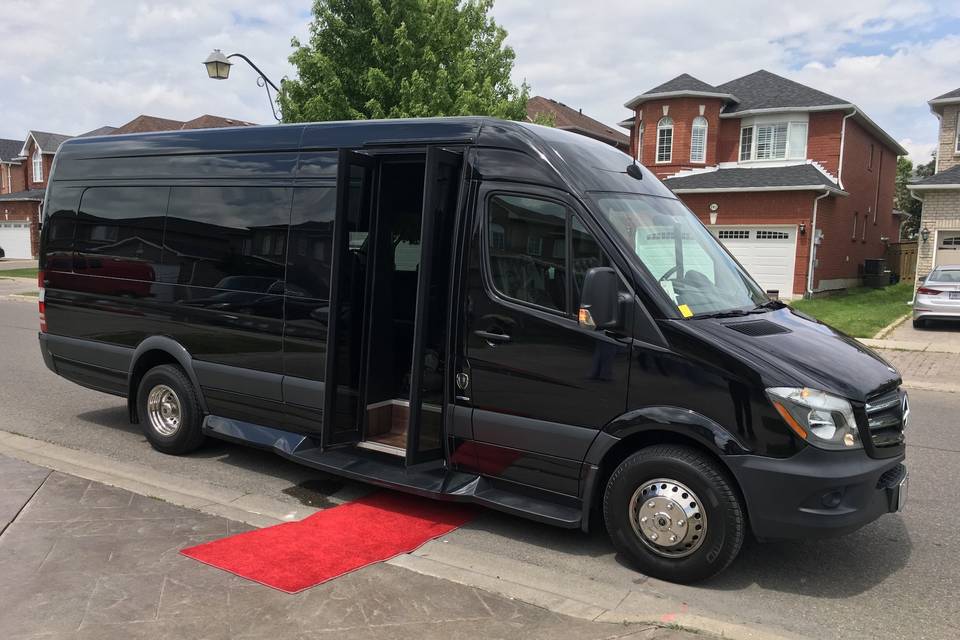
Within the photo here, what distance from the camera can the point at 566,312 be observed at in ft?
14.9

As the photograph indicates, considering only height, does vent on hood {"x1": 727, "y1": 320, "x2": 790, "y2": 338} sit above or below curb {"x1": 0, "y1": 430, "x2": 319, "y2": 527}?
above

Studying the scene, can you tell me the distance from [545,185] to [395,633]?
2691 millimetres

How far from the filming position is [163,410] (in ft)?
22.0

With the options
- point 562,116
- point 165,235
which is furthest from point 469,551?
point 562,116

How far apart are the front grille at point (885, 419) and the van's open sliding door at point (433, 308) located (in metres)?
2.50

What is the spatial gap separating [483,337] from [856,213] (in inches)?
1159

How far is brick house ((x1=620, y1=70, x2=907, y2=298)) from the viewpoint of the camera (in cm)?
2469

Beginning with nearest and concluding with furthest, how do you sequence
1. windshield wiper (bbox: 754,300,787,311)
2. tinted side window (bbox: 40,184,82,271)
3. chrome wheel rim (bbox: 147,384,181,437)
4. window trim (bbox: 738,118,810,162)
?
windshield wiper (bbox: 754,300,787,311)
chrome wheel rim (bbox: 147,384,181,437)
tinted side window (bbox: 40,184,82,271)
window trim (bbox: 738,118,810,162)

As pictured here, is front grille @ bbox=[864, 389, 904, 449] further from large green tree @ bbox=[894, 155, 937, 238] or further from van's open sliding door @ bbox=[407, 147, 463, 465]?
large green tree @ bbox=[894, 155, 937, 238]

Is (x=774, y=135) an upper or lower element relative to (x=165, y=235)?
upper

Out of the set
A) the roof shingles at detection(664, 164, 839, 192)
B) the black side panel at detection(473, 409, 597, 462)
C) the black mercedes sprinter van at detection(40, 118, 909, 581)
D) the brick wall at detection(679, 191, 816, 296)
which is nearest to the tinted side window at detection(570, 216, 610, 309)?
the black mercedes sprinter van at detection(40, 118, 909, 581)

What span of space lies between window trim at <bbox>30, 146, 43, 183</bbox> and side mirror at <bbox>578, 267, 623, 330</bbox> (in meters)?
57.0

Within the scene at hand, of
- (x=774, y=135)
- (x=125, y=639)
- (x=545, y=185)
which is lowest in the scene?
(x=125, y=639)

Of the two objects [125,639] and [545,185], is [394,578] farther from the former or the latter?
[545,185]
